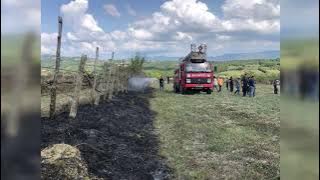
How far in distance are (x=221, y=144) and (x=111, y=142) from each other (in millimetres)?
2403

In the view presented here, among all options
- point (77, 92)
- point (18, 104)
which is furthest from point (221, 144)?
point (18, 104)

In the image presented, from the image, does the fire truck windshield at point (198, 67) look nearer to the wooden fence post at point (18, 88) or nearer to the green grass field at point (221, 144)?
A: the green grass field at point (221, 144)

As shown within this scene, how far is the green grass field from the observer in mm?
8078

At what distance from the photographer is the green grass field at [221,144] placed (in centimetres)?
808

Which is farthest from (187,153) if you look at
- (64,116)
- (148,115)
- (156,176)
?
(148,115)

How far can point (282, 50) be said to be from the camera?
2.50m

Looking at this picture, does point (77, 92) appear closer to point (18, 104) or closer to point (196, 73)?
point (18, 104)

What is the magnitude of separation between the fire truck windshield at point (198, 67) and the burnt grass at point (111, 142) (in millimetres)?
17750

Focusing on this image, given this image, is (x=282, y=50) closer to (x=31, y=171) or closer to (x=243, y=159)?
(x=31, y=171)

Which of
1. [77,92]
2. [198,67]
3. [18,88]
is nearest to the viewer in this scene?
[18,88]

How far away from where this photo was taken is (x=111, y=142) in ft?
32.5

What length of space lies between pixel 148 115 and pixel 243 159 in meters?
7.72

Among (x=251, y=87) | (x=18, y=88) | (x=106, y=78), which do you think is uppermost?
(x=106, y=78)

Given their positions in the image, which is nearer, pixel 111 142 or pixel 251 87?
pixel 111 142
